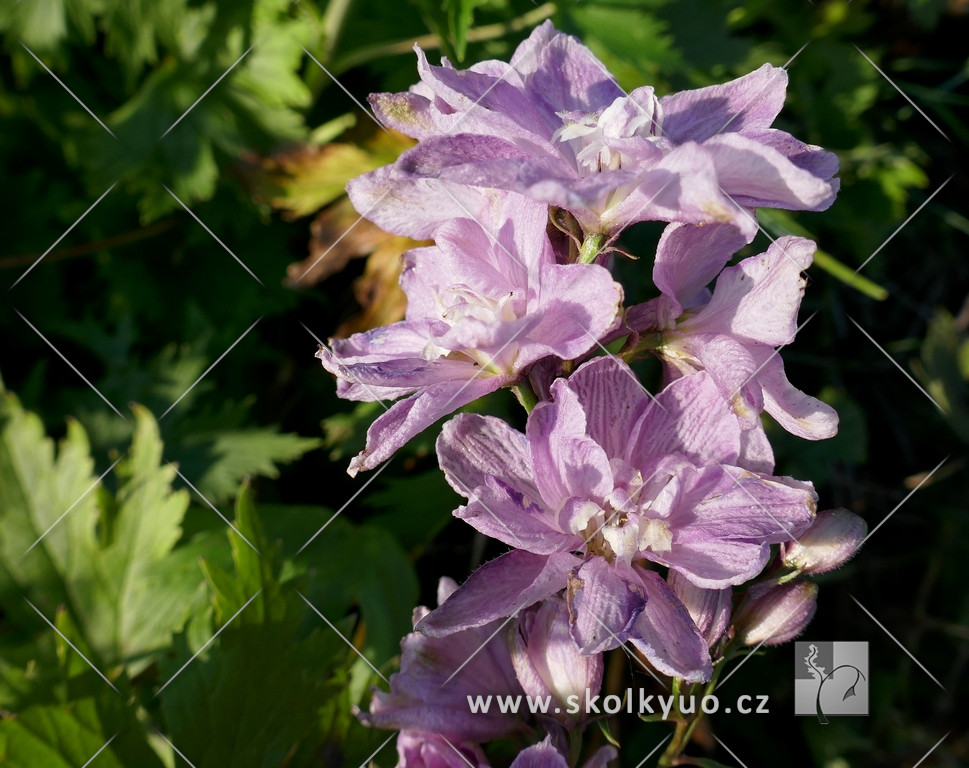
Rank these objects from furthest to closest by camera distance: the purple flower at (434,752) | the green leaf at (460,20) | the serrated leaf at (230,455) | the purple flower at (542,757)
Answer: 1. the serrated leaf at (230,455)
2. the green leaf at (460,20)
3. the purple flower at (434,752)
4. the purple flower at (542,757)

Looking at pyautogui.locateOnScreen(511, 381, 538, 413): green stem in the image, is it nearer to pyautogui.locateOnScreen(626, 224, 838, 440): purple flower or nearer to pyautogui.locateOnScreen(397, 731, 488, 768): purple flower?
pyautogui.locateOnScreen(626, 224, 838, 440): purple flower

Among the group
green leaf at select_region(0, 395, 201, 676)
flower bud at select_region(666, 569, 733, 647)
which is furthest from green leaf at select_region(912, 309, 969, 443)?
green leaf at select_region(0, 395, 201, 676)

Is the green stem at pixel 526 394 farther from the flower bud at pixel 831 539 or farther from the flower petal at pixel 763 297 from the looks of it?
the flower bud at pixel 831 539

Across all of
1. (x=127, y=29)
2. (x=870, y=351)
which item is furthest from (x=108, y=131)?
(x=870, y=351)

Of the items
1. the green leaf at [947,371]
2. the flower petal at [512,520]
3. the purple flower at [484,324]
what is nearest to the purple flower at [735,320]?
the purple flower at [484,324]

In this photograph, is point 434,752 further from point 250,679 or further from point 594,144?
point 594,144

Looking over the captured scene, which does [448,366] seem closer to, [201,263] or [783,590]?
[783,590]
